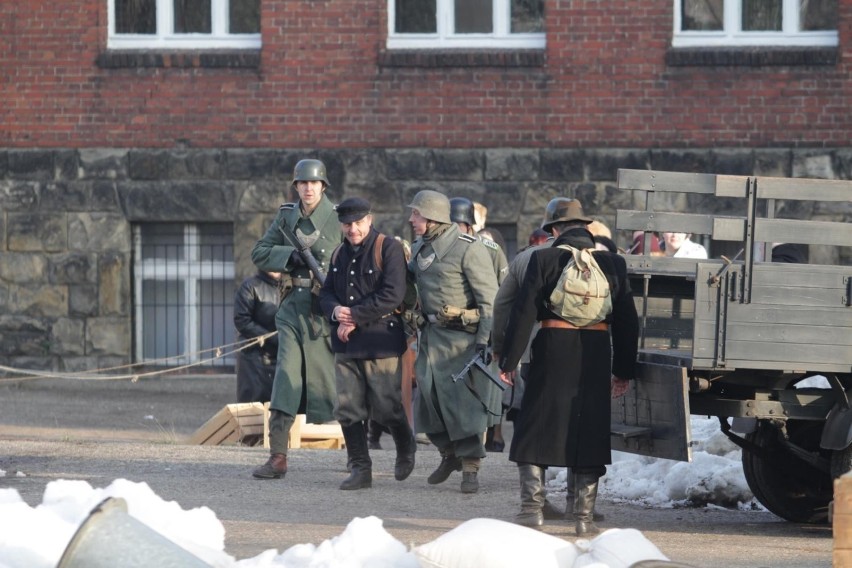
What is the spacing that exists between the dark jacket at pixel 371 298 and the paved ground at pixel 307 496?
3.05 feet

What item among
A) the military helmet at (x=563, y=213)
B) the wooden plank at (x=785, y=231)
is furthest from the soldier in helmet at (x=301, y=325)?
the wooden plank at (x=785, y=231)

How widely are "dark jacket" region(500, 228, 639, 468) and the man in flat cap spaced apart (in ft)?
5.84

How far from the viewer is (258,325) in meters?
13.6

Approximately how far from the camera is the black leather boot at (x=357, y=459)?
10414mm

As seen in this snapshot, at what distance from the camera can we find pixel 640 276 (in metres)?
9.21

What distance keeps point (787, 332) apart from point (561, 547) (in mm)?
2373

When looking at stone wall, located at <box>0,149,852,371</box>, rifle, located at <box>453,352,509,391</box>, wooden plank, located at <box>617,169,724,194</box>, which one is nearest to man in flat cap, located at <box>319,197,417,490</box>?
rifle, located at <box>453,352,509,391</box>

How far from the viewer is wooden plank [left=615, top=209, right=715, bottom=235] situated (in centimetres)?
861

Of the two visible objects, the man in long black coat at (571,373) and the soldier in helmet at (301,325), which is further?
the soldier in helmet at (301,325)

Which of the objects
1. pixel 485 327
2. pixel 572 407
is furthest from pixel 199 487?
pixel 572 407

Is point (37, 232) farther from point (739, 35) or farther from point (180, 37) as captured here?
point (739, 35)

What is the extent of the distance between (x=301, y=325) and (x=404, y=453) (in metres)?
1.10

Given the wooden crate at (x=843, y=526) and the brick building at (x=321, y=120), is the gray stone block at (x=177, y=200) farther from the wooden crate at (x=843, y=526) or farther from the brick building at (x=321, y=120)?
the wooden crate at (x=843, y=526)

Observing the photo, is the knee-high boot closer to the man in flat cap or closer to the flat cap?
the man in flat cap
